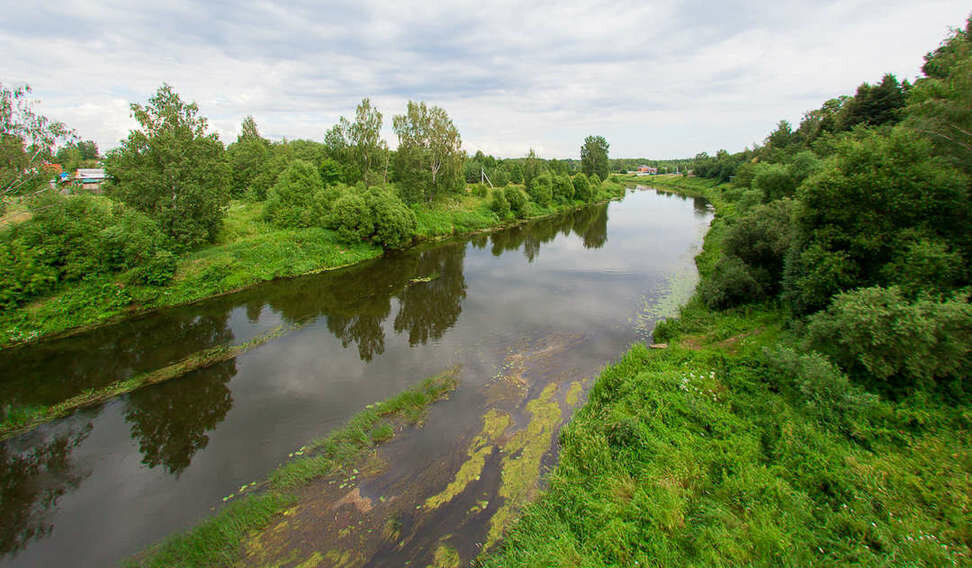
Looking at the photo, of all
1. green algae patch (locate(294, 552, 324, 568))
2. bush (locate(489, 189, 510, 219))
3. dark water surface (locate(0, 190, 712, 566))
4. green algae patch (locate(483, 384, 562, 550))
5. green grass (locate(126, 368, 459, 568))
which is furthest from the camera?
bush (locate(489, 189, 510, 219))

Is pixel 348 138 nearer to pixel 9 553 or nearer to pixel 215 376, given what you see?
pixel 215 376

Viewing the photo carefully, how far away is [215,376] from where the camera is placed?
13.4 m

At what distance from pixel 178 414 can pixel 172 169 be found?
17324mm

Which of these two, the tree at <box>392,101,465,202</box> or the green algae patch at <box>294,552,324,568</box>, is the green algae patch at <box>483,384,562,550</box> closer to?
the green algae patch at <box>294,552,324,568</box>

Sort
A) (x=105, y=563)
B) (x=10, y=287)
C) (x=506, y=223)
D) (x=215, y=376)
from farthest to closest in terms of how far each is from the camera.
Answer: (x=506, y=223) → (x=10, y=287) → (x=215, y=376) → (x=105, y=563)

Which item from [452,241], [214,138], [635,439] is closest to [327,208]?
[214,138]

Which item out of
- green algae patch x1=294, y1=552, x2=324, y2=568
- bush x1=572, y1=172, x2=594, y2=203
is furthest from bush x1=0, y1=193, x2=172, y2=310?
bush x1=572, y1=172, x2=594, y2=203

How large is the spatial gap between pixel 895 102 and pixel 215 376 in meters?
51.4

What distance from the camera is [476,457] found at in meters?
9.63

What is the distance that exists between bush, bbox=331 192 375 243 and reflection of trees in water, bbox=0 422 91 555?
20.8 meters

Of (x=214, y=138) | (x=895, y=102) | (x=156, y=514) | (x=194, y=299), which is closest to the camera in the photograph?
(x=156, y=514)

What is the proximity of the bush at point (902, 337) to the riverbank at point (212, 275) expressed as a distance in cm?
2862

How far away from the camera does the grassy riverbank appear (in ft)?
19.5

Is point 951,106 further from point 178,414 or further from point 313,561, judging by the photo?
point 178,414
